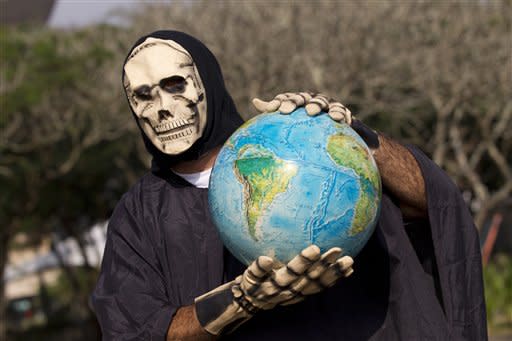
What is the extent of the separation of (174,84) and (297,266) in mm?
919

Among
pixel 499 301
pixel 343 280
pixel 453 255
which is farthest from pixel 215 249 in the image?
pixel 499 301

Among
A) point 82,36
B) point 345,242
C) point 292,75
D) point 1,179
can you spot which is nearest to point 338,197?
point 345,242

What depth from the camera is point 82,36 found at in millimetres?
23016

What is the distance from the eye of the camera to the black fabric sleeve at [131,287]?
3.44m

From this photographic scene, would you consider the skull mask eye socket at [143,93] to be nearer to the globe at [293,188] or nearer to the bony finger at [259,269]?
the globe at [293,188]

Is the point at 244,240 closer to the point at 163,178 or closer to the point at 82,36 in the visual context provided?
the point at 163,178

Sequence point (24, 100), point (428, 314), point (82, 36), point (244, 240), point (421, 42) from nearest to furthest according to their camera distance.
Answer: point (244, 240), point (428, 314), point (24, 100), point (421, 42), point (82, 36)

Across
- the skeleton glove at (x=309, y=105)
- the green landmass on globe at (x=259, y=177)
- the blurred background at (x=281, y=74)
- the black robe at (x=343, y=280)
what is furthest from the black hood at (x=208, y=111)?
the blurred background at (x=281, y=74)

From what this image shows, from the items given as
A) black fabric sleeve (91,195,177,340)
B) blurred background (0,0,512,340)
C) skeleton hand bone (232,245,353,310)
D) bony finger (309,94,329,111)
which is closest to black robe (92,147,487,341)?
black fabric sleeve (91,195,177,340)

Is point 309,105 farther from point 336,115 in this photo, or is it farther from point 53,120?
point 53,120

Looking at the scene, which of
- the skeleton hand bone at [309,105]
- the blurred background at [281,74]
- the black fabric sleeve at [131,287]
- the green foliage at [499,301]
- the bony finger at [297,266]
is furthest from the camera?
the blurred background at [281,74]

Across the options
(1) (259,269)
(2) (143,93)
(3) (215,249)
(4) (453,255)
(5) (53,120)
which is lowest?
(5) (53,120)

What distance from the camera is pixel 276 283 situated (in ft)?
10.1

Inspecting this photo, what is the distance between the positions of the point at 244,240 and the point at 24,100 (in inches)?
606
